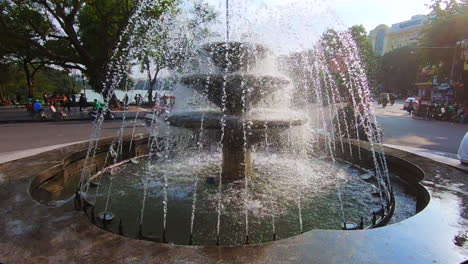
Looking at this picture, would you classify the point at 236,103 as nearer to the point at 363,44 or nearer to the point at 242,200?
the point at 242,200

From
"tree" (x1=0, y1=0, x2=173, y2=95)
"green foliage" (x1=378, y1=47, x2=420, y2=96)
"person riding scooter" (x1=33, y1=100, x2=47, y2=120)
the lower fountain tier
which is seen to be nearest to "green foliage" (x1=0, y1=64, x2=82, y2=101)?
"tree" (x1=0, y1=0, x2=173, y2=95)

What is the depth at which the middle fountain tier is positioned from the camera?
496cm

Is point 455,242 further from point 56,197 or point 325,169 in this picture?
point 56,197

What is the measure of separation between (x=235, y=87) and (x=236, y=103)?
0.40 metres

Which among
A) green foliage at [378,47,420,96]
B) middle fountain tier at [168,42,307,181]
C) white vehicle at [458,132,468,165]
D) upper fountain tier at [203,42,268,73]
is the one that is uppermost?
green foliage at [378,47,420,96]

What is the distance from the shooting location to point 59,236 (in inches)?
109

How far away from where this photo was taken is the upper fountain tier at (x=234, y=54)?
5.78 m

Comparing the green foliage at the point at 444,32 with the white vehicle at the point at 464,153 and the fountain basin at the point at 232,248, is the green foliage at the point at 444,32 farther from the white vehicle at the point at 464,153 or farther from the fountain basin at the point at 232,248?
the fountain basin at the point at 232,248

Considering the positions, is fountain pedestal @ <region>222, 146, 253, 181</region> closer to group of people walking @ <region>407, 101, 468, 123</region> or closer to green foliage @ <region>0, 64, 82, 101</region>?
group of people walking @ <region>407, 101, 468, 123</region>

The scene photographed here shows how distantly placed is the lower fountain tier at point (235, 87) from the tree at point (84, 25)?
16862mm

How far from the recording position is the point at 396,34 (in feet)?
307

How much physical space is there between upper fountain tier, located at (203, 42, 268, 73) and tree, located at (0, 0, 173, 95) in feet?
54.0

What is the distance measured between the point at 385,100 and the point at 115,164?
121ft

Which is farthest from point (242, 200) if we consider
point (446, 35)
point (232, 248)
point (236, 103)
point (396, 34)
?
point (396, 34)
